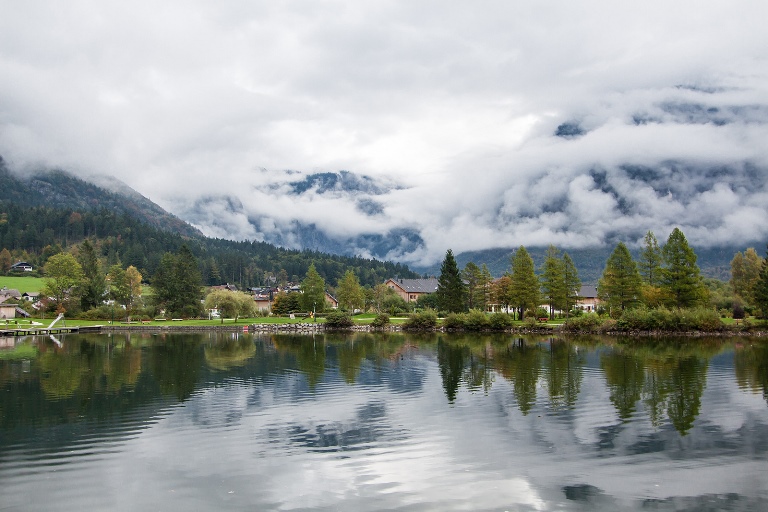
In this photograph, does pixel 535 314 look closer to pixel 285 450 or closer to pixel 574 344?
pixel 574 344

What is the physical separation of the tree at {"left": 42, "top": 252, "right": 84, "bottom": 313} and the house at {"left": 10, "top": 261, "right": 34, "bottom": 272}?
70.5 meters

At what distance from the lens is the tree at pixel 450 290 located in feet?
330

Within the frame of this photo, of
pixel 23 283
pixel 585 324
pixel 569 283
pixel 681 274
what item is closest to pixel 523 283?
pixel 569 283

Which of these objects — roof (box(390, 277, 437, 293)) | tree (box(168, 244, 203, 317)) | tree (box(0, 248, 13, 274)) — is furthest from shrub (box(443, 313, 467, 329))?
tree (box(0, 248, 13, 274))

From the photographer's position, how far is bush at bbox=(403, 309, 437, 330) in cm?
9438

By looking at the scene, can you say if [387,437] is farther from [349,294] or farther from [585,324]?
[349,294]

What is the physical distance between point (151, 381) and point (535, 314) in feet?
238

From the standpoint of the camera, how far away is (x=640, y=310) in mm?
77375

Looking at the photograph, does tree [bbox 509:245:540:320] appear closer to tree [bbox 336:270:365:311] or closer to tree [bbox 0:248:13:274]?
tree [bbox 336:270:365:311]

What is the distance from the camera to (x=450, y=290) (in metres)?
A: 102

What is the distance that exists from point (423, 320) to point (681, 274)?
39487 millimetres

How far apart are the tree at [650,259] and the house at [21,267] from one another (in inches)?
6878

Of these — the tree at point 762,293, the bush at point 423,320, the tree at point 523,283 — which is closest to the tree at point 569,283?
the tree at point 523,283

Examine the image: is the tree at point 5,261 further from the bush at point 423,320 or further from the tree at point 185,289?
the bush at point 423,320
